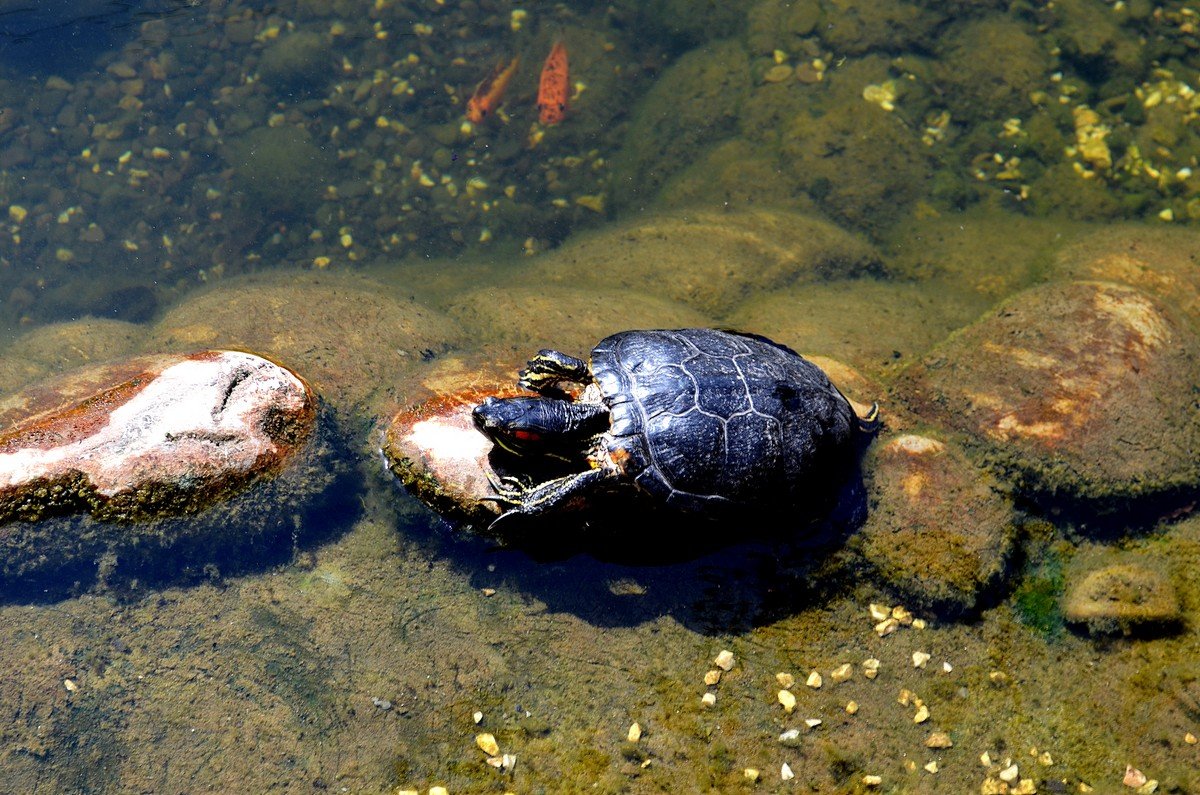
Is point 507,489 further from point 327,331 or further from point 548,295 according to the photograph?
point 548,295

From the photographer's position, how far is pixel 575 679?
412 cm

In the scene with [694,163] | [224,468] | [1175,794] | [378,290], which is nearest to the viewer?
[1175,794]

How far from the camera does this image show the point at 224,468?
4.29 meters

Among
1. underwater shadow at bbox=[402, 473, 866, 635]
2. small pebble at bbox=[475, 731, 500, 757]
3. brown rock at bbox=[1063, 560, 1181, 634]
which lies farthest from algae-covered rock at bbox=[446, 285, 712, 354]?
brown rock at bbox=[1063, 560, 1181, 634]

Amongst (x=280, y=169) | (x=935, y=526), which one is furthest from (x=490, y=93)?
(x=935, y=526)

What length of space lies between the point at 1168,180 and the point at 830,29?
4358 millimetres

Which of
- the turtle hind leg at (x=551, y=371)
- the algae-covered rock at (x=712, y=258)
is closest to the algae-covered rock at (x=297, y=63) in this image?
the algae-covered rock at (x=712, y=258)

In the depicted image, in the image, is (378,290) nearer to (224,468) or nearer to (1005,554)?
(224,468)

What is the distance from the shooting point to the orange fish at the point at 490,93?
31.2 feet

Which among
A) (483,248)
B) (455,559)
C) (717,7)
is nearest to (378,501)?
(455,559)

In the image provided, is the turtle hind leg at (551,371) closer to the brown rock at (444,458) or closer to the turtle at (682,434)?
the turtle at (682,434)

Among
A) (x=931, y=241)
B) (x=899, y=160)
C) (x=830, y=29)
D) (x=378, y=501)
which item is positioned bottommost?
(x=378, y=501)

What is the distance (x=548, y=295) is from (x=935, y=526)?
3.79m

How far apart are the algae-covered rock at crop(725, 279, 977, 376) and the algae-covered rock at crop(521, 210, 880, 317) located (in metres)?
0.25
